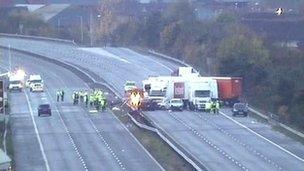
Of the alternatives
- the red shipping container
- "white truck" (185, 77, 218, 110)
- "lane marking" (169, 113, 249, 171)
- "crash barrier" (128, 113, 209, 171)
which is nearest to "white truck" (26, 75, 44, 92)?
the red shipping container

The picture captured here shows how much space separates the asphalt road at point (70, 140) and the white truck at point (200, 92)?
425 centimetres

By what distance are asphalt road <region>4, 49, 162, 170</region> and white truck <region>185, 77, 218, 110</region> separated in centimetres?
425

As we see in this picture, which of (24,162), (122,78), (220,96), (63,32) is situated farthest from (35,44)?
(24,162)

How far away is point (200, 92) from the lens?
172 ft

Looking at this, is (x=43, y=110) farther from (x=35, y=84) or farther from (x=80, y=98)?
(x=35, y=84)

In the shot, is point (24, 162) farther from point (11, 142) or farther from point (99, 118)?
point (99, 118)

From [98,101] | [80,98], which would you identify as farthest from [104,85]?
[98,101]

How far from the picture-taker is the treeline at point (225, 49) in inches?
1970

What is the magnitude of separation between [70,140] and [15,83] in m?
23.2

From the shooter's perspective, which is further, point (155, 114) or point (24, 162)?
point (155, 114)

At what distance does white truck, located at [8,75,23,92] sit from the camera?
2505 inches

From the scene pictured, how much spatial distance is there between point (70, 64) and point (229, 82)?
1029 inches

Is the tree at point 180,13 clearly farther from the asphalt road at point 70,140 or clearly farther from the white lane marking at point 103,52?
the asphalt road at point 70,140

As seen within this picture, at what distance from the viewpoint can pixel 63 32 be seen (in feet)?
343
